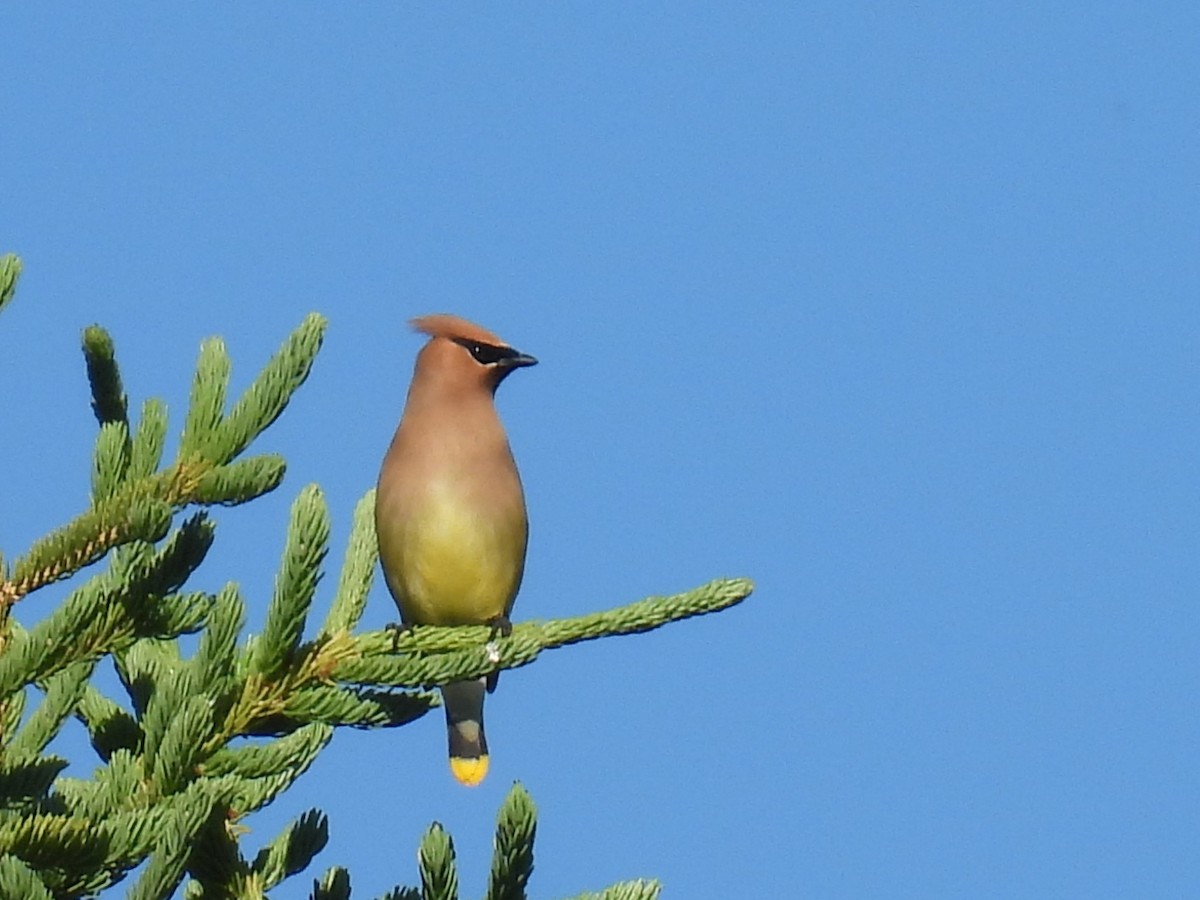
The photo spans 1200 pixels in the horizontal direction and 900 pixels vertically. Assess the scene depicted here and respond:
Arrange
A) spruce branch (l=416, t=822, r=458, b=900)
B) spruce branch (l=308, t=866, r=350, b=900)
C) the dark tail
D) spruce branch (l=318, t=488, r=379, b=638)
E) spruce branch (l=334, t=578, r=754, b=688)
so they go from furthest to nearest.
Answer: the dark tail < spruce branch (l=318, t=488, r=379, b=638) < spruce branch (l=334, t=578, r=754, b=688) < spruce branch (l=308, t=866, r=350, b=900) < spruce branch (l=416, t=822, r=458, b=900)

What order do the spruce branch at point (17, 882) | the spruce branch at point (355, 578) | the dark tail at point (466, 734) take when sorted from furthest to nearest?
the dark tail at point (466, 734) → the spruce branch at point (355, 578) → the spruce branch at point (17, 882)

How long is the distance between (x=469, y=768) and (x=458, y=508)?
2.36 ft

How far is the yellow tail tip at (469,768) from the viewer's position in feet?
14.8

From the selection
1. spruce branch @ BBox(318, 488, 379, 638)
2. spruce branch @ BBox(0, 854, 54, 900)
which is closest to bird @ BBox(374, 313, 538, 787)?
spruce branch @ BBox(318, 488, 379, 638)

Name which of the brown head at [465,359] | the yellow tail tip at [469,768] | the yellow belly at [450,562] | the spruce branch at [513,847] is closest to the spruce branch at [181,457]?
the spruce branch at [513,847]

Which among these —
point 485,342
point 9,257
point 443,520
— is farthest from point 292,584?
point 485,342

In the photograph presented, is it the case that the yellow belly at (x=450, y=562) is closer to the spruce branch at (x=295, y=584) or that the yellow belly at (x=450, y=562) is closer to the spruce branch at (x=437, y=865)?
the spruce branch at (x=295, y=584)

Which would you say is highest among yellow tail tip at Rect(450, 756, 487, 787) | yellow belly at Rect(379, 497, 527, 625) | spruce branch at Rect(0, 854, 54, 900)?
yellow belly at Rect(379, 497, 527, 625)

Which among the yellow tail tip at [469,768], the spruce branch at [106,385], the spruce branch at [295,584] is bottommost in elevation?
the spruce branch at [295,584]

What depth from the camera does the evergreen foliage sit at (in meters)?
2.02

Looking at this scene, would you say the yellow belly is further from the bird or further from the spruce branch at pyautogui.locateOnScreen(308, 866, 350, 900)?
the spruce branch at pyautogui.locateOnScreen(308, 866, 350, 900)

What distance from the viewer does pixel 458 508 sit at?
4195 millimetres

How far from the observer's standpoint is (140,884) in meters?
1.94

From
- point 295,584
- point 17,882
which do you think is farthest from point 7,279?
point 17,882
